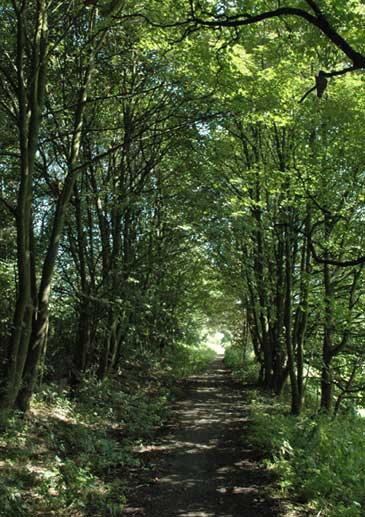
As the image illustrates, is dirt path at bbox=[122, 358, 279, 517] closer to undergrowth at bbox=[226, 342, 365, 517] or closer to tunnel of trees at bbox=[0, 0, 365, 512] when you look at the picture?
undergrowth at bbox=[226, 342, 365, 517]

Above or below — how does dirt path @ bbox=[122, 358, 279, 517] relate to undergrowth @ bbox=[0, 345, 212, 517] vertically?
below

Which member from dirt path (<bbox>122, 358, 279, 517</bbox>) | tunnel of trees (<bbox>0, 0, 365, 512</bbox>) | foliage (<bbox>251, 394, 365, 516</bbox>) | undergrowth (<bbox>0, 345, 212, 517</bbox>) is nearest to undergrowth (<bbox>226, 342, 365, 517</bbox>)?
foliage (<bbox>251, 394, 365, 516</bbox>)

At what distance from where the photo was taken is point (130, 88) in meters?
11.0

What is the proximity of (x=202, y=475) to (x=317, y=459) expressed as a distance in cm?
193

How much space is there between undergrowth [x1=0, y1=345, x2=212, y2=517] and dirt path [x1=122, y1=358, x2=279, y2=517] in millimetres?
392

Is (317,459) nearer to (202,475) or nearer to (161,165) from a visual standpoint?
(202,475)

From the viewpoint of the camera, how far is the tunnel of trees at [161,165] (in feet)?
25.0

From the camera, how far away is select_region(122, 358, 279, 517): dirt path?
18.8 feet

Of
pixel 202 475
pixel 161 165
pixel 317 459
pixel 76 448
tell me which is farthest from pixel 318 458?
pixel 161 165

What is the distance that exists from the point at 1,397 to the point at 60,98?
6823 mm

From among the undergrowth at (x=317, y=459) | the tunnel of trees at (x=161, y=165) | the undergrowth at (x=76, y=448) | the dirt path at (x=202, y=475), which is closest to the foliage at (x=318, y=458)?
the undergrowth at (x=317, y=459)

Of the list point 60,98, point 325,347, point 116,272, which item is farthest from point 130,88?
point 325,347

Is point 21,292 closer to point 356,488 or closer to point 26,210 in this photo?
point 26,210

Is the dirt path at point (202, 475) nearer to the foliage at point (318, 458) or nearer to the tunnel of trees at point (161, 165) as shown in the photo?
the foliage at point (318, 458)
